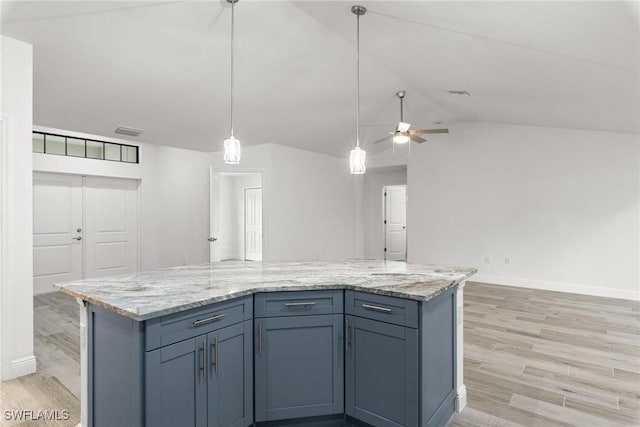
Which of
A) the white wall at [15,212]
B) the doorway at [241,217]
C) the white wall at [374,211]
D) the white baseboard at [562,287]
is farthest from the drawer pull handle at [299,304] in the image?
the white wall at [374,211]

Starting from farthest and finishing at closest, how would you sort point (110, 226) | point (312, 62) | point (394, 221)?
point (394, 221)
point (110, 226)
point (312, 62)

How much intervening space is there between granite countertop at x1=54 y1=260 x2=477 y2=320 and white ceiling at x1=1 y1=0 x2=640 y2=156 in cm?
179

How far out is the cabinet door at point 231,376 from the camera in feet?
5.98

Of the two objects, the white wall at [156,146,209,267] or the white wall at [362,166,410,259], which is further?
the white wall at [362,166,410,259]

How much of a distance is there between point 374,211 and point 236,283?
6.77m

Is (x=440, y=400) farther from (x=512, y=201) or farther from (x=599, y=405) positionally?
(x=512, y=201)

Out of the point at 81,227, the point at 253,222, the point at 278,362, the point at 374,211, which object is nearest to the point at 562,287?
the point at 374,211

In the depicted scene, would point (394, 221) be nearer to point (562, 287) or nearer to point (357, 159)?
point (562, 287)

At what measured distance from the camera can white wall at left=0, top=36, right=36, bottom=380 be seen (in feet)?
9.02

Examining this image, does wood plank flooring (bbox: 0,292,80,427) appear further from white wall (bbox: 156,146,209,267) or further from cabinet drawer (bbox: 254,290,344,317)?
white wall (bbox: 156,146,209,267)

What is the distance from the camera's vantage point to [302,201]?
22.4 feet

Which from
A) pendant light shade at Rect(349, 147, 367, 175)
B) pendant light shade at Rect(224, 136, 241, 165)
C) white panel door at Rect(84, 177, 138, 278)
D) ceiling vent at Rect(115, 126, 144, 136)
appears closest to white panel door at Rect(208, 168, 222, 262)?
ceiling vent at Rect(115, 126, 144, 136)

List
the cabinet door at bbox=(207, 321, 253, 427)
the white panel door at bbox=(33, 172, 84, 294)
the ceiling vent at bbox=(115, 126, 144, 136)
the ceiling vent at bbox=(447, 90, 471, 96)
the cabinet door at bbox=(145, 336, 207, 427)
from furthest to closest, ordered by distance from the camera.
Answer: the white panel door at bbox=(33, 172, 84, 294)
the ceiling vent at bbox=(115, 126, 144, 136)
the ceiling vent at bbox=(447, 90, 471, 96)
the cabinet door at bbox=(207, 321, 253, 427)
the cabinet door at bbox=(145, 336, 207, 427)

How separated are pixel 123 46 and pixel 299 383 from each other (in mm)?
3140
